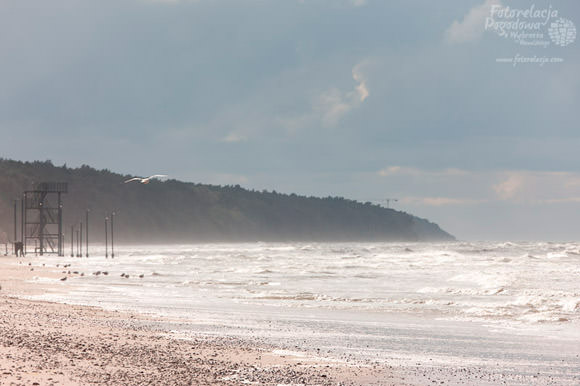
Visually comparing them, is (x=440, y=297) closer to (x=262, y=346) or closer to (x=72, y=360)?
(x=262, y=346)

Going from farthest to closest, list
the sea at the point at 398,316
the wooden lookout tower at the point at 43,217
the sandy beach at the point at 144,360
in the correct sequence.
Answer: the wooden lookout tower at the point at 43,217, the sea at the point at 398,316, the sandy beach at the point at 144,360

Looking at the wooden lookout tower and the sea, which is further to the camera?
the wooden lookout tower

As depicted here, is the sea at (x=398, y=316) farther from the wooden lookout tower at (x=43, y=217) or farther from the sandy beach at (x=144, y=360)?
the wooden lookout tower at (x=43, y=217)

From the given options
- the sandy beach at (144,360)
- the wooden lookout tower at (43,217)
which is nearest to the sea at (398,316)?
the sandy beach at (144,360)

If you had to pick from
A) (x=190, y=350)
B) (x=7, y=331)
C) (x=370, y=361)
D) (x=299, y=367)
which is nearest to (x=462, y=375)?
(x=370, y=361)

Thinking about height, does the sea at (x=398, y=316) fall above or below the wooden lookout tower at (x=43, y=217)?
below

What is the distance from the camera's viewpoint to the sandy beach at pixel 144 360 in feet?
31.3

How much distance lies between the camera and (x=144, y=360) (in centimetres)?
1103

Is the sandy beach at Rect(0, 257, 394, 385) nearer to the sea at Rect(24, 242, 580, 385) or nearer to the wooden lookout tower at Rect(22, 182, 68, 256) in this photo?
the sea at Rect(24, 242, 580, 385)

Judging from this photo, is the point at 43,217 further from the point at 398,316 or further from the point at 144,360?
the point at 144,360

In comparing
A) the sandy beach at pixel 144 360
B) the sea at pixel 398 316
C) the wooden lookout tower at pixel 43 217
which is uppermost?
the wooden lookout tower at pixel 43 217

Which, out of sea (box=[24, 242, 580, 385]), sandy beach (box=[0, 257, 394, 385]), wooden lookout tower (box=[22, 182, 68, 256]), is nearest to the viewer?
sandy beach (box=[0, 257, 394, 385])

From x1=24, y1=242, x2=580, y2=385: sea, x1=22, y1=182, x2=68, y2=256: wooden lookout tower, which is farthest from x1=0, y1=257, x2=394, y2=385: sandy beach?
x1=22, y1=182, x2=68, y2=256: wooden lookout tower

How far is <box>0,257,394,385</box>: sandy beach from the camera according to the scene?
9.55 meters
